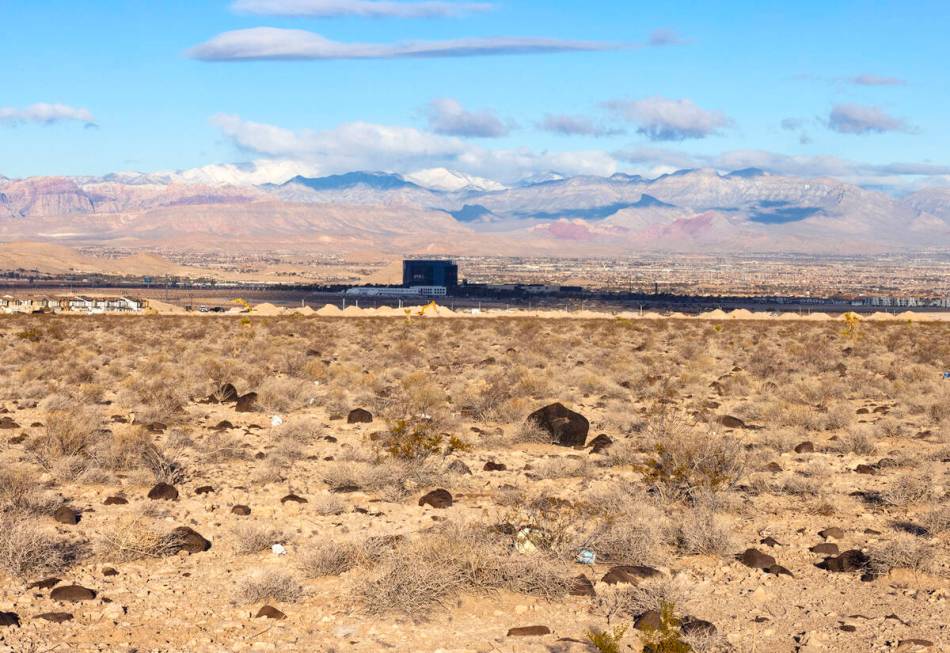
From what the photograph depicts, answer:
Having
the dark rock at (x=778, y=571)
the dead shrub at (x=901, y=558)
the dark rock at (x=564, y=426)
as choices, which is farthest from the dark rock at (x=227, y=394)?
the dead shrub at (x=901, y=558)

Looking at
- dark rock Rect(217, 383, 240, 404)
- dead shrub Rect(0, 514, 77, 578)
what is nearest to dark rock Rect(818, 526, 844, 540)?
dead shrub Rect(0, 514, 77, 578)

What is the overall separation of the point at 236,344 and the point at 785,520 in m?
32.4

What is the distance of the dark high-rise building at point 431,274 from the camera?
160m

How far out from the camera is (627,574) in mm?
12484

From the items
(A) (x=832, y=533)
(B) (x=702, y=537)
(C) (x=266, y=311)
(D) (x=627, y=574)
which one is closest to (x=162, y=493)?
(D) (x=627, y=574)

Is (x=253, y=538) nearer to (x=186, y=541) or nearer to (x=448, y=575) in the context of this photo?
(x=186, y=541)

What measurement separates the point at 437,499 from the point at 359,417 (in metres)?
8.16

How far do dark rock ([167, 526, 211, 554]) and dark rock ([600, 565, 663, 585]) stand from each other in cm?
470

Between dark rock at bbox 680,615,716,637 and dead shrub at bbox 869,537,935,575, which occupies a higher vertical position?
dead shrub at bbox 869,537,935,575

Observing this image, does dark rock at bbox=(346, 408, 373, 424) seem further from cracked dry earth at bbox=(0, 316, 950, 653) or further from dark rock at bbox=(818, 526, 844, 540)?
dark rock at bbox=(818, 526, 844, 540)

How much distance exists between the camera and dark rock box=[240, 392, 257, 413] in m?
25.5

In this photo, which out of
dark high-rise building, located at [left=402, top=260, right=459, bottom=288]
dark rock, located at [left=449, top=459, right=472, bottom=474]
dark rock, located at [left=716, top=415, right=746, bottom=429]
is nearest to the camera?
dark rock, located at [left=449, top=459, right=472, bottom=474]

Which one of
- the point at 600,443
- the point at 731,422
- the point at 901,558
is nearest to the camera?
the point at 901,558

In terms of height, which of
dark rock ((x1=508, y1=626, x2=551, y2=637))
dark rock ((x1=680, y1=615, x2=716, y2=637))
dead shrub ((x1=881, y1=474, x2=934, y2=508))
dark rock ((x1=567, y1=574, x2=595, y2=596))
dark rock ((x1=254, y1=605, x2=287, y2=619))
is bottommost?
dark rock ((x1=254, y1=605, x2=287, y2=619))
